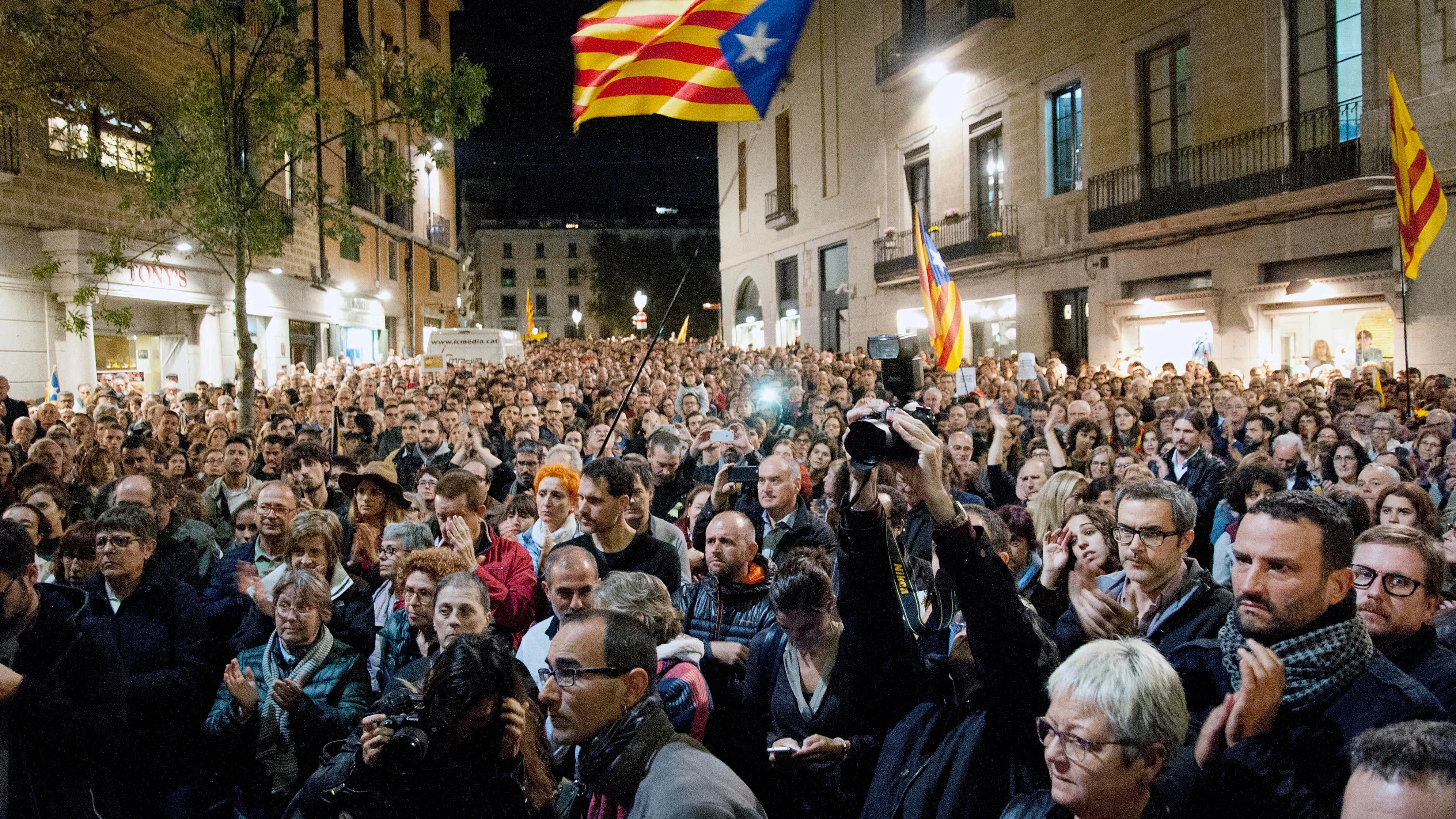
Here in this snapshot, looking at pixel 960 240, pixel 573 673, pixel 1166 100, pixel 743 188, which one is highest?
pixel 743 188

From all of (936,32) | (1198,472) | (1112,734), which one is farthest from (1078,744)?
(936,32)

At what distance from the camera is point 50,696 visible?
303 centimetres

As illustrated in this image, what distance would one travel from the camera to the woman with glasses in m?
3.68

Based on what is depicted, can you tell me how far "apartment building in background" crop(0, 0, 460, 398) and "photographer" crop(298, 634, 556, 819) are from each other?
10862 mm

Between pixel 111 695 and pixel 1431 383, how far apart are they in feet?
41.4

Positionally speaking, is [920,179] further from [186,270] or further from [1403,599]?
[1403,599]

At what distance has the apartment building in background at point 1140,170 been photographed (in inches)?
587

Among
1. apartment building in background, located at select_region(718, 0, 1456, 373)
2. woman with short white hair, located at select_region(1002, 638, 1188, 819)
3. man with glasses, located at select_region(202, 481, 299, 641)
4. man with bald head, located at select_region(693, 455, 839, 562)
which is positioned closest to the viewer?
woman with short white hair, located at select_region(1002, 638, 1188, 819)

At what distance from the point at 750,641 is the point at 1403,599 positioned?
2230mm

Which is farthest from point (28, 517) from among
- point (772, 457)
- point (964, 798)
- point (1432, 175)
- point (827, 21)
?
point (827, 21)

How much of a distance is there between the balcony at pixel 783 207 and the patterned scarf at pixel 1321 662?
35.8 m

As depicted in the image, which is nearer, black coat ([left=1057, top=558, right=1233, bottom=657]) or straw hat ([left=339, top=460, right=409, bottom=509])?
black coat ([left=1057, top=558, right=1233, bottom=657])

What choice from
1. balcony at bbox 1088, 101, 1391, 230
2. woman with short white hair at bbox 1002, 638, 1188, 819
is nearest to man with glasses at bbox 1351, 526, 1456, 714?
woman with short white hair at bbox 1002, 638, 1188, 819

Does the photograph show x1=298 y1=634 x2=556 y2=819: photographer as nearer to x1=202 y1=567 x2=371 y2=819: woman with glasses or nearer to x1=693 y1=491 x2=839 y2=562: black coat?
x1=202 y1=567 x2=371 y2=819: woman with glasses
